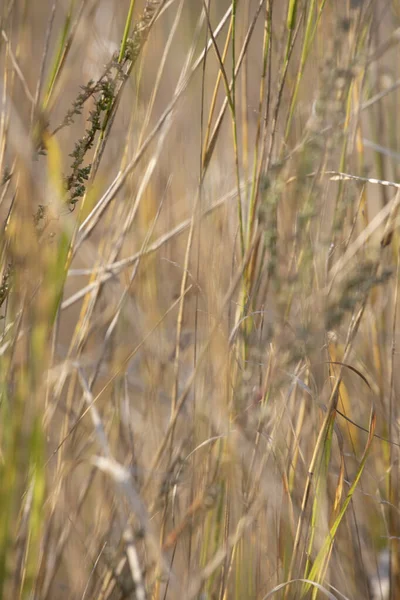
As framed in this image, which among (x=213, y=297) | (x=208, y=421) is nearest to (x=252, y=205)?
(x=213, y=297)

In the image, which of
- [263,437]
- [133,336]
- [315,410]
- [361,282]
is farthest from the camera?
[133,336]

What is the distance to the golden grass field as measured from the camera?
1.48 ft

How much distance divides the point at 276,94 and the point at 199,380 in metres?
0.28

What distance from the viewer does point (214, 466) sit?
609 mm

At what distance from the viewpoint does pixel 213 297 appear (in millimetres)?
619

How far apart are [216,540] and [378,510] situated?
274mm

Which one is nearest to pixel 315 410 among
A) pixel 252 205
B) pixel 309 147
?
pixel 252 205

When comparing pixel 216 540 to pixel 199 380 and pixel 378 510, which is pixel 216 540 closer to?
pixel 199 380

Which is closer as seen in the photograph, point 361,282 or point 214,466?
point 361,282

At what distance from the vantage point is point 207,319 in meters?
0.69

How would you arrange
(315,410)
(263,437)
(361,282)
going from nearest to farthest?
(361,282) < (263,437) < (315,410)

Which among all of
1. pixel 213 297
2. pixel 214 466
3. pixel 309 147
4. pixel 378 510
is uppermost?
pixel 309 147

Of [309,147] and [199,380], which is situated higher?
[309,147]

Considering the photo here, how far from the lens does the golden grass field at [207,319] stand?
45 centimetres
